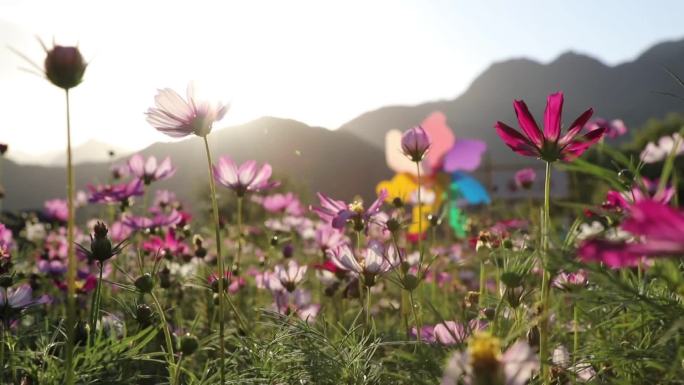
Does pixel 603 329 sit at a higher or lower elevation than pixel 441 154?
lower

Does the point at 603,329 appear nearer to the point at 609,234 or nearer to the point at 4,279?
the point at 609,234

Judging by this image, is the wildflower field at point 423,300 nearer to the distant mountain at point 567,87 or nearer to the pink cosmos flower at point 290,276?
the pink cosmos flower at point 290,276

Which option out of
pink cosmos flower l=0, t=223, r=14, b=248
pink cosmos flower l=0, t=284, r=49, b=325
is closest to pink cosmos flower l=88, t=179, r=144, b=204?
pink cosmos flower l=0, t=223, r=14, b=248

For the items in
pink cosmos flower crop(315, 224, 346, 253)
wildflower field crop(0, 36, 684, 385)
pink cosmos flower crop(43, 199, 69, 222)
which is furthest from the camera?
pink cosmos flower crop(43, 199, 69, 222)

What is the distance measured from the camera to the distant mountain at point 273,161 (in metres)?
1.43

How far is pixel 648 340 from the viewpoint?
0.71 m

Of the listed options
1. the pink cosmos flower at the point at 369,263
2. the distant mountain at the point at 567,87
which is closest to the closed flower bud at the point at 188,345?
the pink cosmos flower at the point at 369,263

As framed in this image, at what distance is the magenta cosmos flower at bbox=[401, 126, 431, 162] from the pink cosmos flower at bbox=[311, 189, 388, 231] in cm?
10

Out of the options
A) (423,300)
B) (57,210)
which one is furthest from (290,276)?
(57,210)

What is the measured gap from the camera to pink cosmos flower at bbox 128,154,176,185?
1.45 m

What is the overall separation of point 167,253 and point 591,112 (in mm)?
1018

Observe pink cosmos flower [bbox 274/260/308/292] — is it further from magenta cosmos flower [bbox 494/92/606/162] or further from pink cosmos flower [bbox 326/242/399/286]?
magenta cosmos flower [bbox 494/92/606/162]

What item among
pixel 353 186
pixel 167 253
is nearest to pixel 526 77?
pixel 353 186

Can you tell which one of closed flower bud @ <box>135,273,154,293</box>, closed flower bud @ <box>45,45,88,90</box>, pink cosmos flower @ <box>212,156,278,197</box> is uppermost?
closed flower bud @ <box>45,45,88,90</box>
